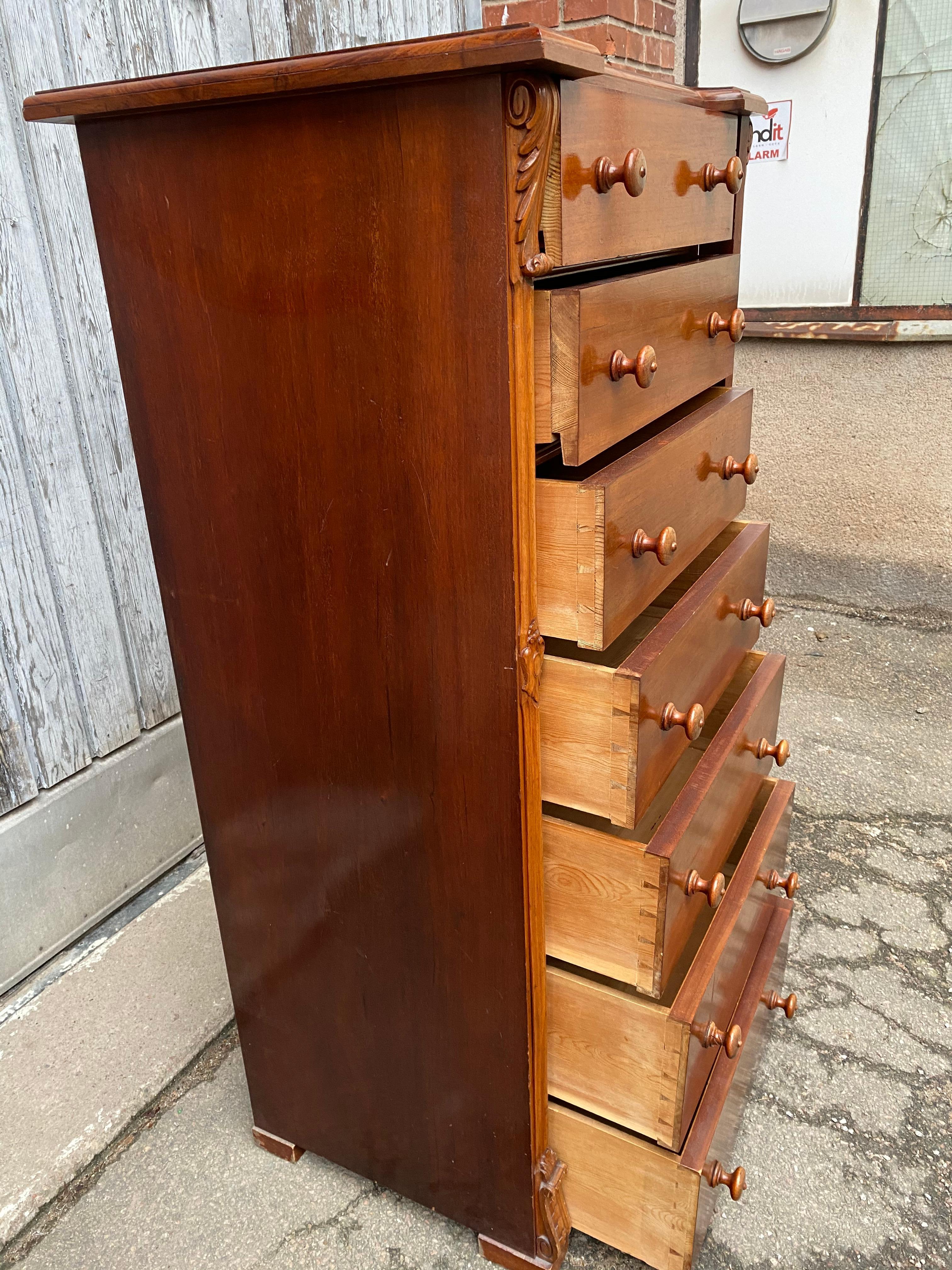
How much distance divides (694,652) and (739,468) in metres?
0.33

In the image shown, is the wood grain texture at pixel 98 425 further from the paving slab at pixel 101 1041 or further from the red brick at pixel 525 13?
the red brick at pixel 525 13

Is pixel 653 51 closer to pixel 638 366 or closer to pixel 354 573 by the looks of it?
pixel 638 366

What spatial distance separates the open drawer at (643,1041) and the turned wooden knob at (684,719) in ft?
1.08

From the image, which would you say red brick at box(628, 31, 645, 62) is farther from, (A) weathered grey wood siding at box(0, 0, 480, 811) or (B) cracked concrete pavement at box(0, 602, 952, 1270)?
(B) cracked concrete pavement at box(0, 602, 952, 1270)

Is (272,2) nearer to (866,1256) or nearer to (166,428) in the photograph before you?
(166,428)

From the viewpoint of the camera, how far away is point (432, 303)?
859 millimetres

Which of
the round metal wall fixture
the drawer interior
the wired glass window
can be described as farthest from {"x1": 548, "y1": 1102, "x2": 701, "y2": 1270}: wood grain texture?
the round metal wall fixture

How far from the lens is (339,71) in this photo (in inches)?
31.4

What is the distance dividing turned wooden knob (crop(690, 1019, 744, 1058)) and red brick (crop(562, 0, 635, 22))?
1.93 m

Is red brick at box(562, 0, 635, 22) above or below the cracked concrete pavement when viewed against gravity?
above

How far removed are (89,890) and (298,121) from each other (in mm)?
1656

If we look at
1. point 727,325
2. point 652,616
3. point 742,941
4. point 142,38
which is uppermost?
point 142,38

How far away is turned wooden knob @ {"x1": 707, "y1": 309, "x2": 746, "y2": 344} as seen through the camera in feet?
4.10

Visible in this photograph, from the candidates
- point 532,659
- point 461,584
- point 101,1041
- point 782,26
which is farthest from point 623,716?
point 782,26
